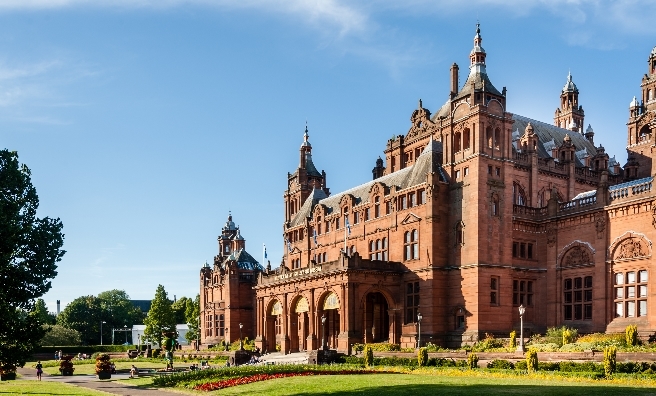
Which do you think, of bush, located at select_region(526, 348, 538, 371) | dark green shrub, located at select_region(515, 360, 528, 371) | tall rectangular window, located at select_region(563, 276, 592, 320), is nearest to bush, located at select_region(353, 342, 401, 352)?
tall rectangular window, located at select_region(563, 276, 592, 320)

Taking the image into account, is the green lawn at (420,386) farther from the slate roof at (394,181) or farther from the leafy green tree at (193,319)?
the leafy green tree at (193,319)

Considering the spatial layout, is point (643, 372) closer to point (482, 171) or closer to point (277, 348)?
point (482, 171)

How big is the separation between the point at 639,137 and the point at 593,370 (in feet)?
152

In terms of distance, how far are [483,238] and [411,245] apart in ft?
27.2

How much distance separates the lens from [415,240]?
64.2 metres

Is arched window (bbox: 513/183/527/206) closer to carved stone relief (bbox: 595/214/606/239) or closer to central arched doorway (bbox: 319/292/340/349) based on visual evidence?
carved stone relief (bbox: 595/214/606/239)

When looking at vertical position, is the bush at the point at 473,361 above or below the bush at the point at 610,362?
below

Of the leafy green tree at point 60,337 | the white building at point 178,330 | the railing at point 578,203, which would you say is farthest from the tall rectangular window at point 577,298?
the white building at point 178,330

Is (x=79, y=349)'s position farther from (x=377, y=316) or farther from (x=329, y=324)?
(x=377, y=316)

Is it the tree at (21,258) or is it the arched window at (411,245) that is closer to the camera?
the tree at (21,258)

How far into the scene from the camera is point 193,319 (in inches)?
4852

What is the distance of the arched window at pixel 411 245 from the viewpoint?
6397 cm

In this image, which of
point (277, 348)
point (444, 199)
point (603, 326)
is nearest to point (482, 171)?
point (444, 199)

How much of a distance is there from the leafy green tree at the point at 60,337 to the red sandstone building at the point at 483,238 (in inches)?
2606
